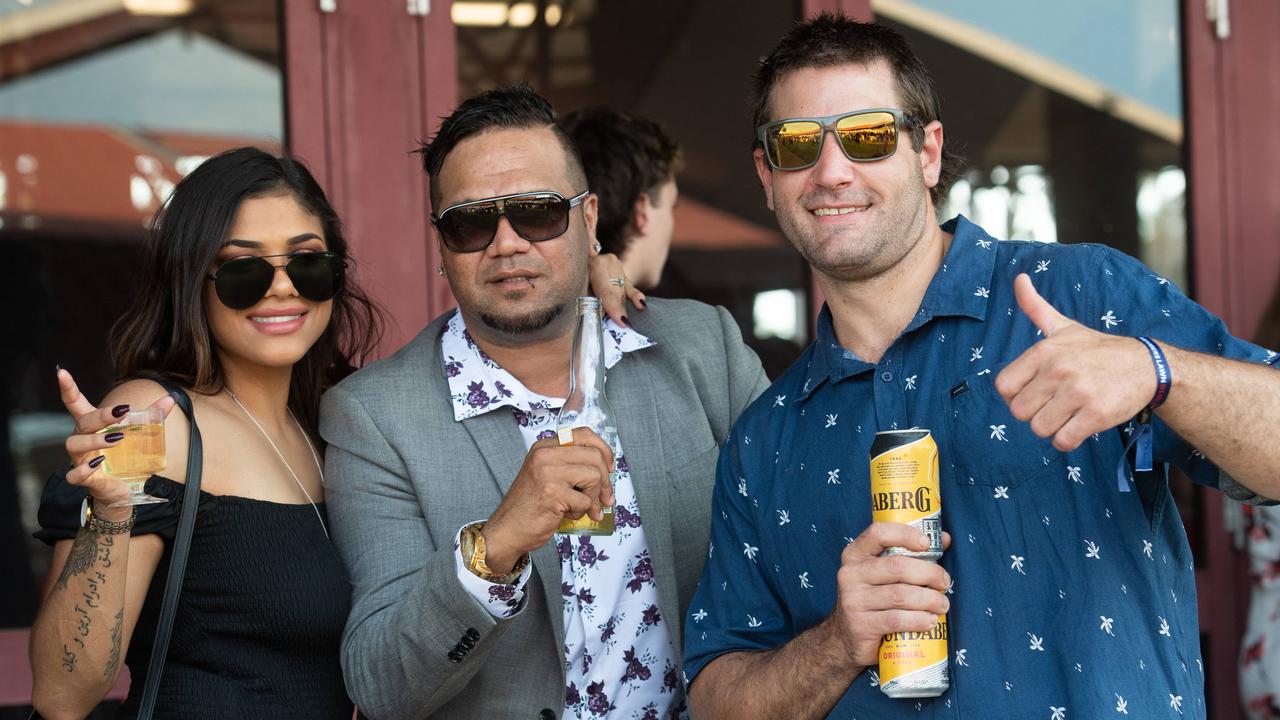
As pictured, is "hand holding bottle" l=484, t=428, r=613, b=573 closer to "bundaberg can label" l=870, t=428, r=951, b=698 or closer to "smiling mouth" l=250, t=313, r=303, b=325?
"bundaberg can label" l=870, t=428, r=951, b=698

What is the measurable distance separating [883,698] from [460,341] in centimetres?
118

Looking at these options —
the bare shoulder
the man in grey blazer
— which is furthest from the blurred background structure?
the bare shoulder

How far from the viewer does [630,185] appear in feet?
11.9

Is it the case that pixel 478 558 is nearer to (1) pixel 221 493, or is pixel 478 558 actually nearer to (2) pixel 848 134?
(1) pixel 221 493

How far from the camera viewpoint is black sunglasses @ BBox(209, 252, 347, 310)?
255cm

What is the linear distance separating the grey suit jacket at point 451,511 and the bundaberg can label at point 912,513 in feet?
2.46

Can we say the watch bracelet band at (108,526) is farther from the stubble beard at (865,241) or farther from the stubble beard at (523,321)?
the stubble beard at (865,241)

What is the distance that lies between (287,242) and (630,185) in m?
1.23

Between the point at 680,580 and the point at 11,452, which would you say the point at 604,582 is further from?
the point at 11,452

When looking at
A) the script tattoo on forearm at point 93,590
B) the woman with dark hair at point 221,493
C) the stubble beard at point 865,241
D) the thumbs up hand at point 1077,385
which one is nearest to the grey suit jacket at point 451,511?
the woman with dark hair at point 221,493

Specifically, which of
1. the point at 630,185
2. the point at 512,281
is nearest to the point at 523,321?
the point at 512,281

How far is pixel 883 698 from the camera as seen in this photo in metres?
2.14

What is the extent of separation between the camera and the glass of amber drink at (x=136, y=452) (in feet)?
6.68

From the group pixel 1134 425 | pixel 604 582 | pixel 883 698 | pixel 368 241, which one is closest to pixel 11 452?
pixel 368 241
